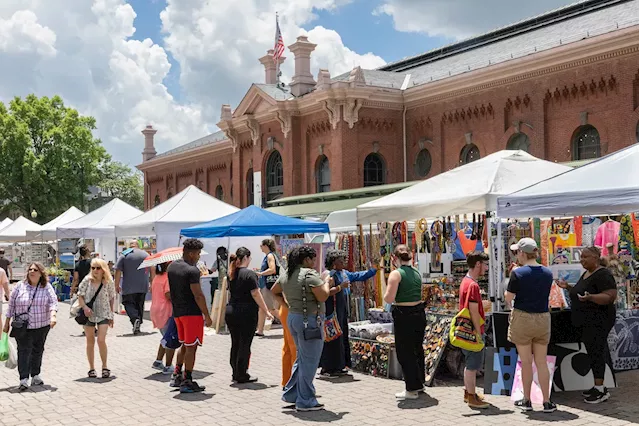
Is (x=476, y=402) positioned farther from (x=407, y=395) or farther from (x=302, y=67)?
(x=302, y=67)

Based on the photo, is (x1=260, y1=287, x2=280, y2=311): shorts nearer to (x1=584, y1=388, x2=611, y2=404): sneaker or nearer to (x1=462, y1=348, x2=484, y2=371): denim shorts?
(x1=462, y1=348, x2=484, y2=371): denim shorts

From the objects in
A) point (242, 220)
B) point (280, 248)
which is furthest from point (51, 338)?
point (280, 248)

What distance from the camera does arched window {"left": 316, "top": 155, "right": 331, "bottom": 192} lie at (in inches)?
1252

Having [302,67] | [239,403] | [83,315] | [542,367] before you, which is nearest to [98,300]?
[83,315]

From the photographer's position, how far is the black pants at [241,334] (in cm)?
955

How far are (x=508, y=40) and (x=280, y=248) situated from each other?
51.7 feet

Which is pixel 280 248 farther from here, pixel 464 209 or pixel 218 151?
pixel 218 151

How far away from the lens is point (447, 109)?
90.8 ft

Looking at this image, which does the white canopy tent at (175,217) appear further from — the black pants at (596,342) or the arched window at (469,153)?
the black pants at (596,342)

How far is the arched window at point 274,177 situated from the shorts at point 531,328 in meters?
26.5

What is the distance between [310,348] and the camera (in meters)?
8.02

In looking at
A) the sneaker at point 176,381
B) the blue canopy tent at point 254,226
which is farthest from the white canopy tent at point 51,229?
the sneaker at point 176,381

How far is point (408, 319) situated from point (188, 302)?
104 inches

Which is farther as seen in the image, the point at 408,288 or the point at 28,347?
the point at 28,347
